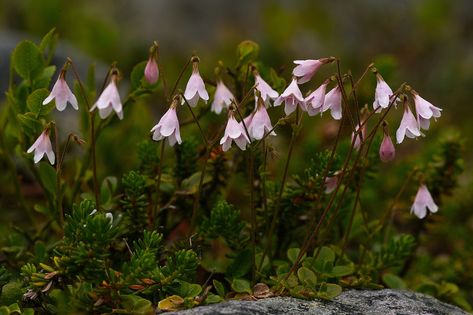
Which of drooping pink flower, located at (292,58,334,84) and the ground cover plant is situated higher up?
drooping pink flower, located at (292,58,334,84)

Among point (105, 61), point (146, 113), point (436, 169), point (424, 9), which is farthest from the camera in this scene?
point (424, 9)

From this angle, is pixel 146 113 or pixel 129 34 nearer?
pixel 146 113

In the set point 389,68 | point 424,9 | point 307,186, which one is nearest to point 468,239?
point 389,68

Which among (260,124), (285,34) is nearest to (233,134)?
(260,124)

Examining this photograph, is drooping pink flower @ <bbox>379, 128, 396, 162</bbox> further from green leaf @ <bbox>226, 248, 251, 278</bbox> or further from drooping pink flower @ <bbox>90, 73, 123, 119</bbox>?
drooping pink flower @ <bbox>90, 73, 123, 119</bbox>

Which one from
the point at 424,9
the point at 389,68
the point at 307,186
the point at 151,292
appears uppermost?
the point at 424,9

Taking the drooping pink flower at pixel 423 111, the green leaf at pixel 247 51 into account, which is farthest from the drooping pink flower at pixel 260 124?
the green leaf at pixel 247 51

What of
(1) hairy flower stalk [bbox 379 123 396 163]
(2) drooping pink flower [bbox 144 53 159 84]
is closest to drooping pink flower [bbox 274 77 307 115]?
(1) hairy flower stalk [bbox 379 123 396 163]

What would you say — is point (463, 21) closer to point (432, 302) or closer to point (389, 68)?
point (389, 68)
